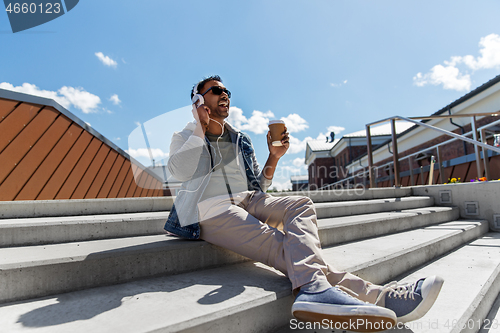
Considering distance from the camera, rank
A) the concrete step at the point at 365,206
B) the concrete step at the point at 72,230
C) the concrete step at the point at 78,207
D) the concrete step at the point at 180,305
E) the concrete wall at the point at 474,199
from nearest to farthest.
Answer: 1. the concrete step at the point at 180,305
2. the concrete step at the point at 72,230
3. the concrete step at the point at 78,207
4. the concrete step at the point at 365,206
5. the concrete wall at the point at 474,199

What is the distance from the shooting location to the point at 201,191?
1.67 metres

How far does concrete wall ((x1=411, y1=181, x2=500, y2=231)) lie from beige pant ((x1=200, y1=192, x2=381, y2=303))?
365 cm

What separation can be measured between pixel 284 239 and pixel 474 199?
3955 millimetres

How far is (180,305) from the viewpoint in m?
1.05

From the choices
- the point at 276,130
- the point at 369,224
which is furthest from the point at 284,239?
the point at 369,224

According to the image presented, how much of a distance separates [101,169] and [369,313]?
16.7 feet

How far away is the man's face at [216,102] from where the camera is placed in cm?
182

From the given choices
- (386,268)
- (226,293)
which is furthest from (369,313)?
(386,268)

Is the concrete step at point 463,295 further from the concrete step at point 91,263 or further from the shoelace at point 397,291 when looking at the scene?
the concrete step at point 91,263

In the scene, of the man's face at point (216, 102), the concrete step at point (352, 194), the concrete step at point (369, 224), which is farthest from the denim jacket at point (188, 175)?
the concrete step at point (352, 194)

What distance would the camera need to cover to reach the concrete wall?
361 cm

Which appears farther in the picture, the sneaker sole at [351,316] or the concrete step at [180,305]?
the sneaker sole at [351,316]

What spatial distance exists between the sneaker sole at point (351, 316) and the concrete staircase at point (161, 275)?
0.18m

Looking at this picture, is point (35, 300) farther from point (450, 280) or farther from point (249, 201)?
point (450, 280)
